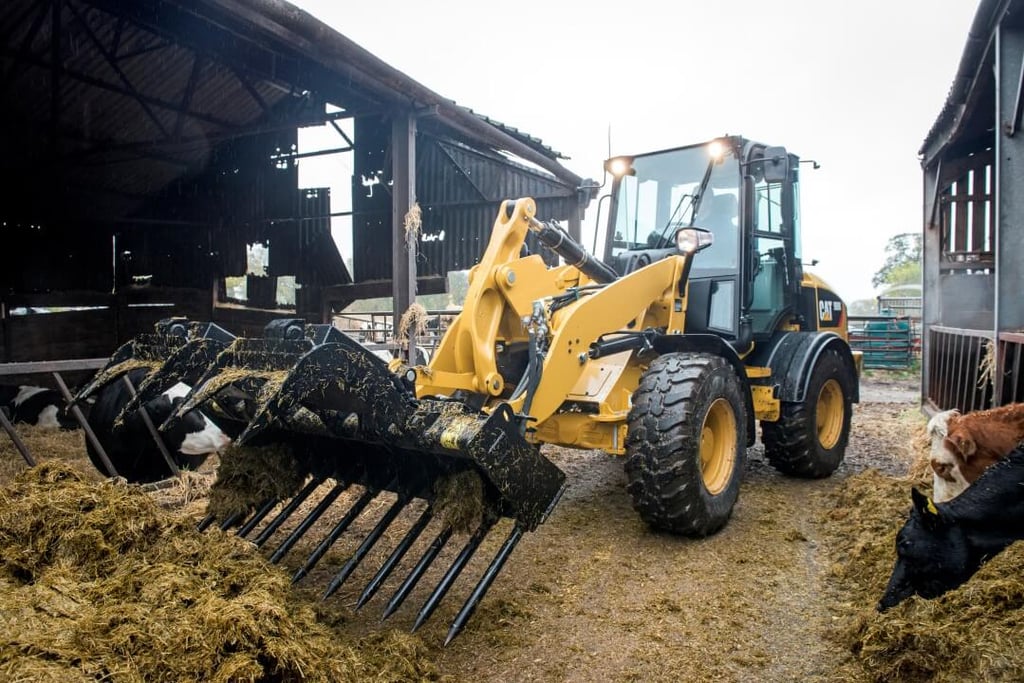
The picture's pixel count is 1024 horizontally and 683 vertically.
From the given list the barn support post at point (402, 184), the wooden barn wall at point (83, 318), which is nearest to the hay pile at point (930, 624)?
the barn support post at point (402, 184)

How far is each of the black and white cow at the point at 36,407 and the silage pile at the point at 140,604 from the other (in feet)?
18.9

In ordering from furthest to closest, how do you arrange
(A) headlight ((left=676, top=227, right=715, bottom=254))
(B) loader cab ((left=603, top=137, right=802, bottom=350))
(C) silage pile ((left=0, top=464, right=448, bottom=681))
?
(B) loader cab ((left=603, top=137, right=802, bottom=350)) < (A) headlight ((left=676, top=227, right=715, bottom=254)) < (C) silage pile ((left=0, top=464, right=448, bottom=681))

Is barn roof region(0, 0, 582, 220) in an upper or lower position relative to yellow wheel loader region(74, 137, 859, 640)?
upper

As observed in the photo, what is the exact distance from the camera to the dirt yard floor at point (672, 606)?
2.84 meters

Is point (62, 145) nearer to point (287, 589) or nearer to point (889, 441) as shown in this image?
point (287, 589)

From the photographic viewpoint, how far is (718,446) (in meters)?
4.59

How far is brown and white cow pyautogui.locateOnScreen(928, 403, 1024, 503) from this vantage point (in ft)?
11.6

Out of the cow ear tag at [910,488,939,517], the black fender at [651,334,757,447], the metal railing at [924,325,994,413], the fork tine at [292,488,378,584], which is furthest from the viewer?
the metal railing at [924,325,994,413]

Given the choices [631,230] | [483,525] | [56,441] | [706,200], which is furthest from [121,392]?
[706,200]

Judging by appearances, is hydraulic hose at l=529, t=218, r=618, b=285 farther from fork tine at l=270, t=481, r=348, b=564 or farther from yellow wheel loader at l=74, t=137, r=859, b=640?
fork tine at l=270, t=481, r=348, b=564

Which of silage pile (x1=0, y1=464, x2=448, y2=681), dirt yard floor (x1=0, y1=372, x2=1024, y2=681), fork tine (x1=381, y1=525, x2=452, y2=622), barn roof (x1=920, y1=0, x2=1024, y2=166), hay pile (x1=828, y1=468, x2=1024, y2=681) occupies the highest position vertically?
barn roof (x1=920, y1=0, x2=1024, y2=166)

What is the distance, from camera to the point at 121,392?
5.85m

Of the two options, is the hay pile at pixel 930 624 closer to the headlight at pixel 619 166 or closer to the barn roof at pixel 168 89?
the headlight at pixel 619 166

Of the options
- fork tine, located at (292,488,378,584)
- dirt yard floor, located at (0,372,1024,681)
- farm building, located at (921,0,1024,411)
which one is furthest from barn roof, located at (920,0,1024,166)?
→ fork tine, located at (292,488,378,584)
